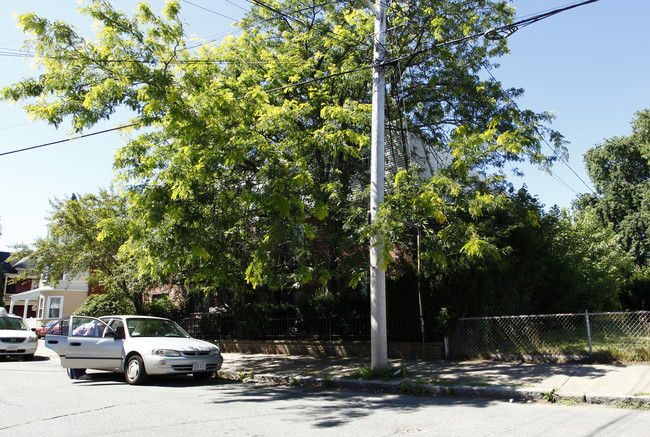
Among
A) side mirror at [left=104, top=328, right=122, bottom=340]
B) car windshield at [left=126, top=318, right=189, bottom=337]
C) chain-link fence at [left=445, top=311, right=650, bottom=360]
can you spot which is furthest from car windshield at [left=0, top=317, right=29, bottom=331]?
chain-link fence at [left=445, top=311, right=650, bottom=360]

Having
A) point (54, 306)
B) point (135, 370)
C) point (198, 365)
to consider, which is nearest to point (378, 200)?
point (198, 365)

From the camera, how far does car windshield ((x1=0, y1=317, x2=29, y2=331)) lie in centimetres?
1625

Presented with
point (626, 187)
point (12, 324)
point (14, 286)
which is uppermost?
point (626, 187)

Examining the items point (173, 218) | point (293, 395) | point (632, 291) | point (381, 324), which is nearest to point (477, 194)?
point (381, 324)

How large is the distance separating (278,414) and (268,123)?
585cm

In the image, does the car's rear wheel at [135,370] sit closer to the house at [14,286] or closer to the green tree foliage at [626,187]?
the green tree foliage at [626,187]

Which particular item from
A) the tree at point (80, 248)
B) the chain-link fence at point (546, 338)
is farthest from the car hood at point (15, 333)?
the chain-link fence at point (546, 338)

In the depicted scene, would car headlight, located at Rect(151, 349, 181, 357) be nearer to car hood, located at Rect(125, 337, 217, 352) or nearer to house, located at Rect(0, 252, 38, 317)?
car hood, located at Rect(125, 337, 217, 352)

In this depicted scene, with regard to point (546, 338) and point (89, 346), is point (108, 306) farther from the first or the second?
point (546, 338)

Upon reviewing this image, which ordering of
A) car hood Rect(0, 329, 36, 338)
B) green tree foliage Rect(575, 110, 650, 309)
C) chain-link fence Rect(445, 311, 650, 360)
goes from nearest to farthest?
chain-link fence Rect(445, 311, 650, 360) < car hood Rect(0, 329, 36, 338) < green tree foliage Rect(575, 110, 650, 309)

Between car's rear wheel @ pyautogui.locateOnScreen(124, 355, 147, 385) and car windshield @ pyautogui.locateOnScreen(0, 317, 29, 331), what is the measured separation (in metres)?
9.46

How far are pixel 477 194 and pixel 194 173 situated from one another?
5.97 meters

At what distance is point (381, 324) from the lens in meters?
9.30

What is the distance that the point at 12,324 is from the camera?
16.5 m
